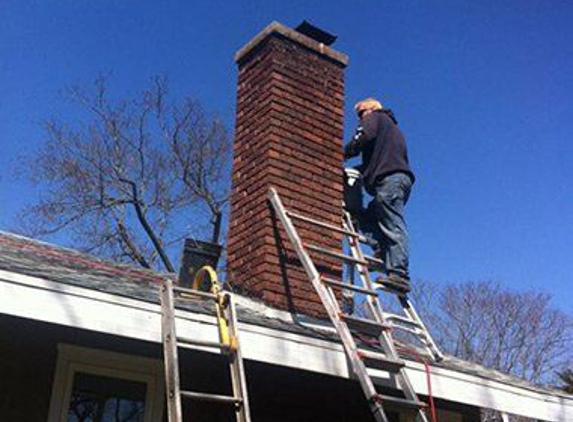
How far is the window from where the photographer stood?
171 inches

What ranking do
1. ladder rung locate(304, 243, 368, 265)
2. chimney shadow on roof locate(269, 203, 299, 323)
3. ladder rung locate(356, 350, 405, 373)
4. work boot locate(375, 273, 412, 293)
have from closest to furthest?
1. ladder rung locate(356, 350, 405, 373)
2. ladder rung locate(304, 243, 368, 265)
3. chimney shadow on roof locate(269, 203, 299, 323)
4. work boot locate(375, 273, 412, 293)

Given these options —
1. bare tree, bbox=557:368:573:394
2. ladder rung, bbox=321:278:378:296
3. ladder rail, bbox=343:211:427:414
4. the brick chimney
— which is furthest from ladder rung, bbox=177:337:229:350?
bare tree, bbox=557:368:573:394

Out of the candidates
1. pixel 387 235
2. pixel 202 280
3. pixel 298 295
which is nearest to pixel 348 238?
pixel 387 235

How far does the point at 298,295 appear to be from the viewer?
5684 mm

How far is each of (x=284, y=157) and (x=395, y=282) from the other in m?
1.45

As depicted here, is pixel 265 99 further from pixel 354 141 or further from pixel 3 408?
pixel 3 408

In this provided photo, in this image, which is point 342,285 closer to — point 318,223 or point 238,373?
point 318,223

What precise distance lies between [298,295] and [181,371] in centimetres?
125

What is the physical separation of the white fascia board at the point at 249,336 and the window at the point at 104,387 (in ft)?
2.46

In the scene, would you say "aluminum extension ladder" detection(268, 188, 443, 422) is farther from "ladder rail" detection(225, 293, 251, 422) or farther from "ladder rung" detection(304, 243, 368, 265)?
"ladder rail" detection(225, 293, 251, 422)

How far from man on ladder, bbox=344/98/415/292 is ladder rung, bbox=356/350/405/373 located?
120 centimetres

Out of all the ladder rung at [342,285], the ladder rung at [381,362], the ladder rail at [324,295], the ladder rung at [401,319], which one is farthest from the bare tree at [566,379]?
the ladder rung at [381,362]

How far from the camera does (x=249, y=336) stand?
4.23m

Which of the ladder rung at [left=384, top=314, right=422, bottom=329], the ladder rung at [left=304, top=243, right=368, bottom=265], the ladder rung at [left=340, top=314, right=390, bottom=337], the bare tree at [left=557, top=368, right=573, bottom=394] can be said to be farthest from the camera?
the bare tree at [left=557, top=368, right=573, bottom=394]
